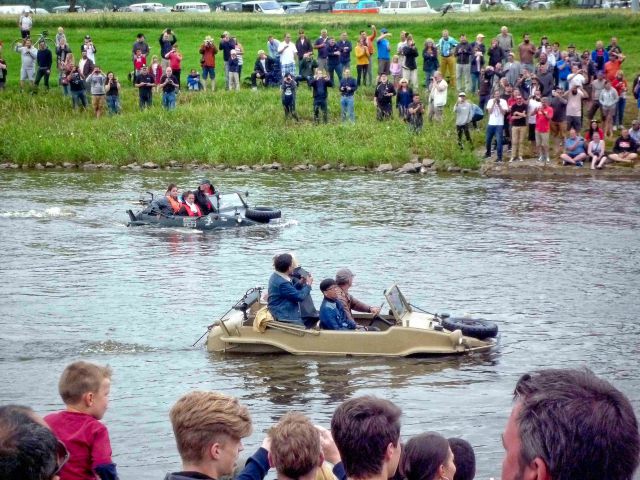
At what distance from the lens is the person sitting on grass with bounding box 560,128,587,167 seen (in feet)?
113

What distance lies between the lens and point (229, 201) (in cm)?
2750

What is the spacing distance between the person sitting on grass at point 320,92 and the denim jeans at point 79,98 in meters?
8.77

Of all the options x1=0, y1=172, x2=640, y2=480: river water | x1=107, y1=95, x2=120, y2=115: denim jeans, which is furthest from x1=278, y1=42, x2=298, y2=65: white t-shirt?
x1=0, y1=172, x2=640, y2=480: river water

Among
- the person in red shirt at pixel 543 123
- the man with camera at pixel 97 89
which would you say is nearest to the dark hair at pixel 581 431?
the person in red shirt at pixel 543 123

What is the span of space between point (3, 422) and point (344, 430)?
1479 mm

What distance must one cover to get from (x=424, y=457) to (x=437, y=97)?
31638mm

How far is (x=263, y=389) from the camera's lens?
1505 cm

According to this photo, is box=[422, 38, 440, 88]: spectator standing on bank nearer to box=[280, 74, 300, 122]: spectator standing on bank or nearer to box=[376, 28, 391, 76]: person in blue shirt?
box=[376, 28, 391, 76]: person in blue shirt

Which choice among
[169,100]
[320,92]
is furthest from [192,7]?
[320,92]

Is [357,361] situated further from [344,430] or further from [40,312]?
[344,430]

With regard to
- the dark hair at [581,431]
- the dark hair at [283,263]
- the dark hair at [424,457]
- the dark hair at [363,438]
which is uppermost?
the dark hair at [581,431]

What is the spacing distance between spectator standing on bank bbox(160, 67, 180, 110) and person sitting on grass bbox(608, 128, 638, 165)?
596 inches

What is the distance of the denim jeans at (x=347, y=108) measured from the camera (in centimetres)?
3844

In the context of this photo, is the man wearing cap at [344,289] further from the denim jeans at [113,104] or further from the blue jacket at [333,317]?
the denim jeans at [113,104]
